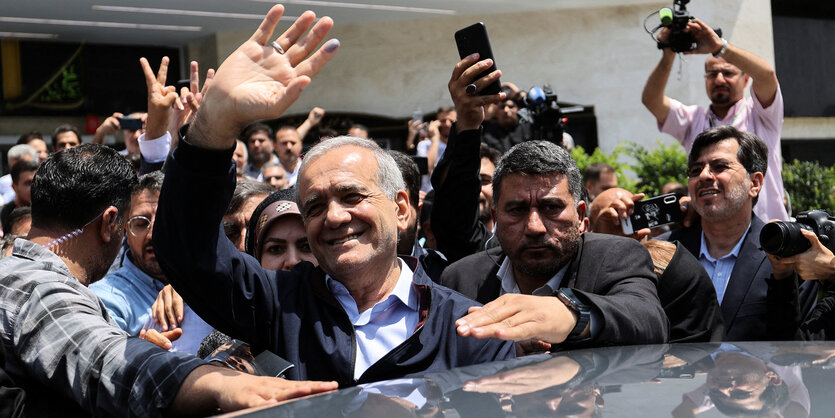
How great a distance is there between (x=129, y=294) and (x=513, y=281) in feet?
5.06

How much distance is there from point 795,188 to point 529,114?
22.9 feet

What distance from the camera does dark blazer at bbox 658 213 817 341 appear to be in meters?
3.62

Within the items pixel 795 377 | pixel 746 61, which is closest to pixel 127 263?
pixel 795 377

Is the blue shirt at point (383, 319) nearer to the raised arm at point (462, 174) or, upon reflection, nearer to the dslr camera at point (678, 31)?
the raised arm at point (462, 174)

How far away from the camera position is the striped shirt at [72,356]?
194cm

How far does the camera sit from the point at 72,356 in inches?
79.7

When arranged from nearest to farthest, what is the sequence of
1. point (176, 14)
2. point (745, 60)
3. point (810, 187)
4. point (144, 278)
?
1. point (144, 278)
2. point (745, 60)
3. point (810, 187)
4. point (176, 14)

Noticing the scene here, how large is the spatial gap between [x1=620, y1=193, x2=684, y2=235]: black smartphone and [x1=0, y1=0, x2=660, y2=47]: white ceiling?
938cm

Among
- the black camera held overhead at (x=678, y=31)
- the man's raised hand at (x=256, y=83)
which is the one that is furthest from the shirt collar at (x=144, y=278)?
the black camera held overhead at (x=678, y=31)

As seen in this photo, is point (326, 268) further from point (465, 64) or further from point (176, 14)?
point (176, 14)

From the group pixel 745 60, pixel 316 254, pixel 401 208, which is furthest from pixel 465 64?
pixel 745 60

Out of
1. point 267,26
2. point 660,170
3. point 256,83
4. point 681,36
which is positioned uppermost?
point 267,26

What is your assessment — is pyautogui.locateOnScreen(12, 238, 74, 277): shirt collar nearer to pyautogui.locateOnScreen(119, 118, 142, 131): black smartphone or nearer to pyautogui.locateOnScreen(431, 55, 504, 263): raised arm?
pyautogui.locateOnScreen(431, 55, 504, 263): raised arm

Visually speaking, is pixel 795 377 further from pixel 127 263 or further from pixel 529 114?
pixel 529 114
